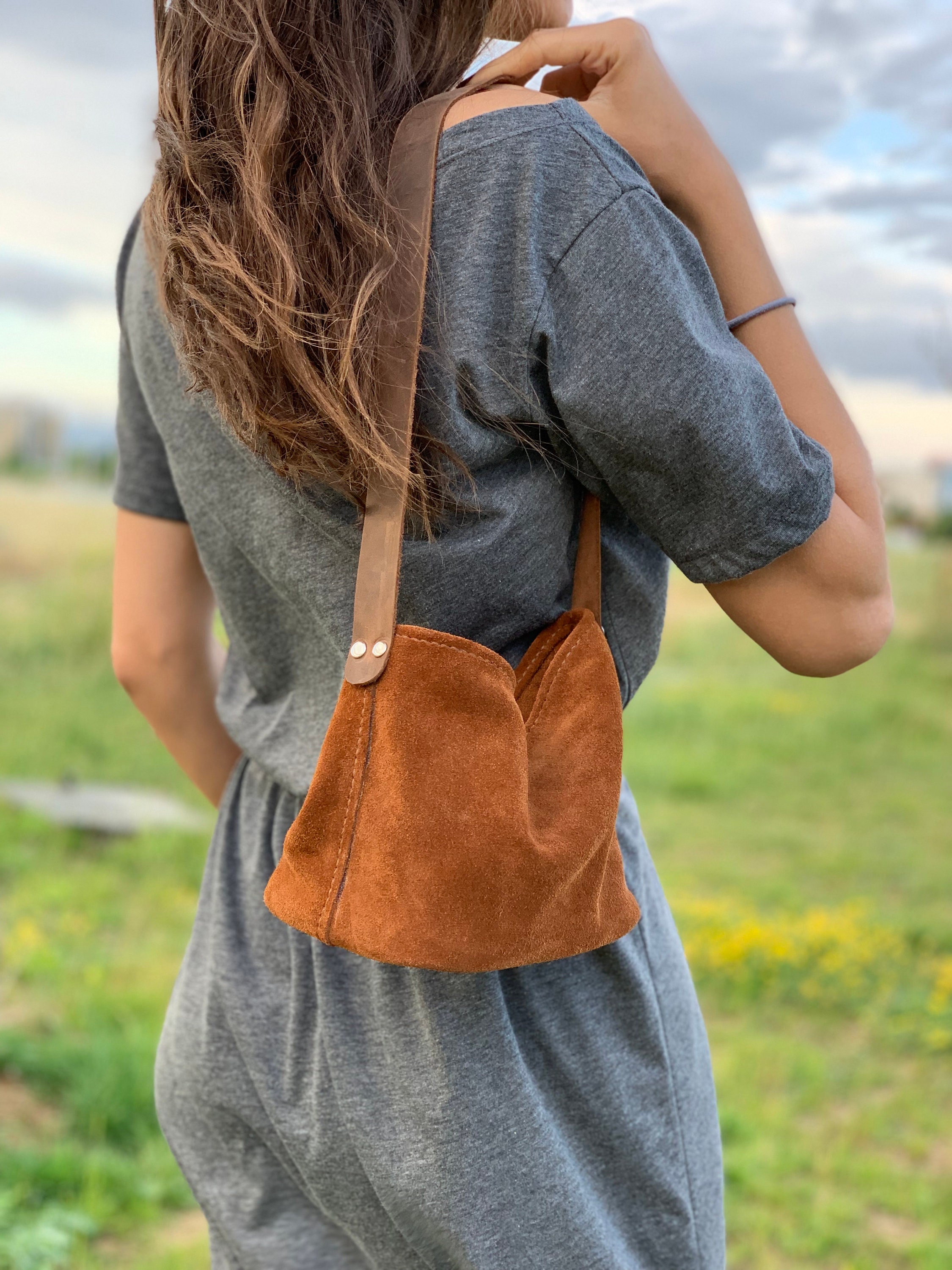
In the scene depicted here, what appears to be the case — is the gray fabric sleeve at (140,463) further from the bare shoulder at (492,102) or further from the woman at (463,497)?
the bare shoulder at (492,102)

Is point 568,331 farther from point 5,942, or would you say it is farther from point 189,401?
point 5,942

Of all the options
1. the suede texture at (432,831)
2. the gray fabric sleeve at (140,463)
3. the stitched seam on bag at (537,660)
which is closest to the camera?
the suede texture at (432,831)

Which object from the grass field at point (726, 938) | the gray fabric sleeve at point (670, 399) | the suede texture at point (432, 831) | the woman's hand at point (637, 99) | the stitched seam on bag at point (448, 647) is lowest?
the grass field at point (726, 938)

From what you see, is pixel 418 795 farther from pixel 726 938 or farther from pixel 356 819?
pixel 726 938

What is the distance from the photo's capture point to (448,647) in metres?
0.79

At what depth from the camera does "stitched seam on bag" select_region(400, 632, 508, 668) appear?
31.1 inches

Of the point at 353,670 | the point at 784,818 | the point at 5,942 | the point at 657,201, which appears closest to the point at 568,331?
the point at 657,201

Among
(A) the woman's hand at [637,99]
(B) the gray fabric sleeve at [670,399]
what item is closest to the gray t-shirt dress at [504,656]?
(B) the gray fabric sleeve at [670,399]

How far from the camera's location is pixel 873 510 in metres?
0.98

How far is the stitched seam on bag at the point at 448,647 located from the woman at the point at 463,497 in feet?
0.36

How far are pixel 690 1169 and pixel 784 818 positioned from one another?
513cm

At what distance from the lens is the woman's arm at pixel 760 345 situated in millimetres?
934

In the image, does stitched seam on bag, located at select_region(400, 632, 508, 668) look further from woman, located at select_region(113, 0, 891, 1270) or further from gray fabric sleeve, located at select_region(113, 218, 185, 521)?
gray fabric sleeve, located at select_region(113, 218, 185, 521)

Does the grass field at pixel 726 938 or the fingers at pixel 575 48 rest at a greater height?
the fingers at pixel 575 48
